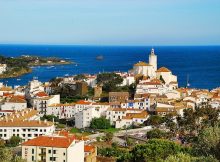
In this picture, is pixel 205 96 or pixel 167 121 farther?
pixel 205 96

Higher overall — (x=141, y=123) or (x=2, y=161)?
(x=2, y=161)

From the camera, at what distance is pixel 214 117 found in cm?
3603

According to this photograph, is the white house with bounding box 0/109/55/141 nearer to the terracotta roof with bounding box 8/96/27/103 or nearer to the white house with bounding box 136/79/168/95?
the terracotta roof with bounding box 8/96/27/103

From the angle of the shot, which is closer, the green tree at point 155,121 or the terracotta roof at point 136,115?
the green tree at point 155,121

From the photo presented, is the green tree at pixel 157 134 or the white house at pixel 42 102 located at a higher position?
the white house at pixel 42 102

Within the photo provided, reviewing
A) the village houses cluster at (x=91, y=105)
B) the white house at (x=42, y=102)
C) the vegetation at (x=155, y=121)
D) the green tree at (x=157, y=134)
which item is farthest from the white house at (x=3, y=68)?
the green tree at (x=157, y=134)

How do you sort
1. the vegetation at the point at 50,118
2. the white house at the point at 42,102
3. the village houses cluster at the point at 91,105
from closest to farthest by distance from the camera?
the village houses cluster at the point at 91,105
the vegetation at the point at 50,118
the white house at the point at 42,102

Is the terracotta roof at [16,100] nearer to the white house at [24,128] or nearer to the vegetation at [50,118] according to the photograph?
the vegetation at [50,118]

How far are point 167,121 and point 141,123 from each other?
2750mm

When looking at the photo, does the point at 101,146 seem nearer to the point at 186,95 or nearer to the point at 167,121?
the point at 167,121

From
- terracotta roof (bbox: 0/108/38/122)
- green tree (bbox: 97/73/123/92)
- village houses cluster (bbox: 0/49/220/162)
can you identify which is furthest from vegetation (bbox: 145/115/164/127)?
green tree (bbox: 97/73/123/92)

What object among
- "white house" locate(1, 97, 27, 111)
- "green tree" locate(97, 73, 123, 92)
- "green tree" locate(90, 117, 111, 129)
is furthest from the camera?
"green tree" locate(97, 73, 123, 92)

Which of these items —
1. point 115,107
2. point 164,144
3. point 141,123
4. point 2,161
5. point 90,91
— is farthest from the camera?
point 90,91

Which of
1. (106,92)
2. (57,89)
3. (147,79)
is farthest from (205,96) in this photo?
(57,89)
